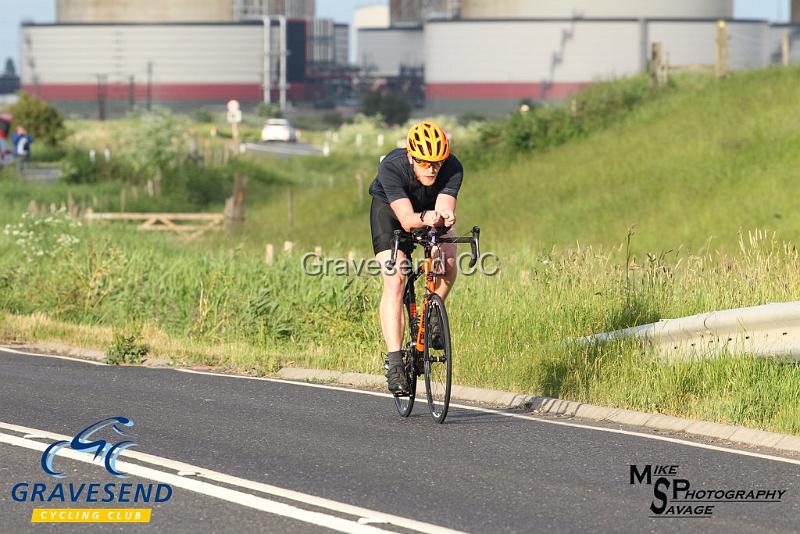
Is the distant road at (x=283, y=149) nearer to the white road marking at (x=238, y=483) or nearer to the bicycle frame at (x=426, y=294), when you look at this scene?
the bicycle frame at (x=426, y=294)

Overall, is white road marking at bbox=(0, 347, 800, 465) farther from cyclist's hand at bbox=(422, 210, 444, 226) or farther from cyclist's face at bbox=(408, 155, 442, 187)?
cyclist's face at bbox=(408, 155, 442, 187)

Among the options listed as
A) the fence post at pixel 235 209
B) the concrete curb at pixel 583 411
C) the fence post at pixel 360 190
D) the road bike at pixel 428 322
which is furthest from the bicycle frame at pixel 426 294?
the fence post at pixel 360 190

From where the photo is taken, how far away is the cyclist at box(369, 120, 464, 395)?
9086 mm

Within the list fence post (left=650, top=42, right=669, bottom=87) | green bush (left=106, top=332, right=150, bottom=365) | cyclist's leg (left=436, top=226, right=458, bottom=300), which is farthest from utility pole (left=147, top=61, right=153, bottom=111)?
cyclist's leg (left=436, top=226, right=458, bottom=300)

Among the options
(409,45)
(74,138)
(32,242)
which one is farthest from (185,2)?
(32,242)

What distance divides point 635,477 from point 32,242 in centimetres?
1600

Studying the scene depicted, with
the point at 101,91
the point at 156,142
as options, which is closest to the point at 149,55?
the point at 101,91

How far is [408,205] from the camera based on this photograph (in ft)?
30.2

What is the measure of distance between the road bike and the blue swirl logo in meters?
1.86

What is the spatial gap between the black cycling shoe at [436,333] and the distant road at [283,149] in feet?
217

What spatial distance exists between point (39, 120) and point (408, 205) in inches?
3058

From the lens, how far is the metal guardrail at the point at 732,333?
9766mm

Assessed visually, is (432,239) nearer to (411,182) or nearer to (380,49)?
(411,182)

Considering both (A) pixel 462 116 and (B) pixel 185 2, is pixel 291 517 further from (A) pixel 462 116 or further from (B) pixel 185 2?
(B) pixel 185 2
